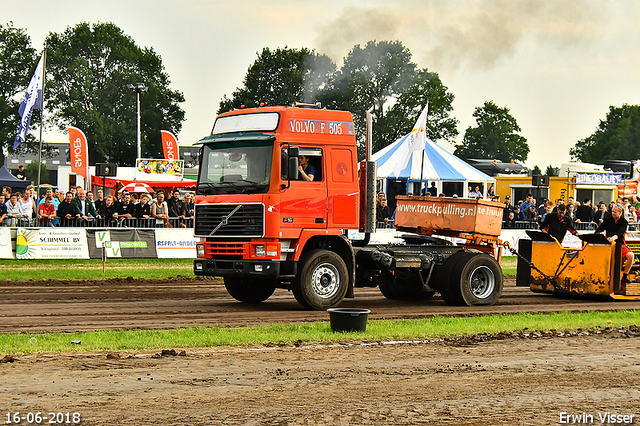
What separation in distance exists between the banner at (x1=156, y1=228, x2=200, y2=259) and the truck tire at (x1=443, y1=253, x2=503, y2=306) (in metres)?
9.82

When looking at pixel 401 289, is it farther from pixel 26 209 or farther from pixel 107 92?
pixel 107 92

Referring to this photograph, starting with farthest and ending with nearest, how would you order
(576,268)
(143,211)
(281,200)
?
1. (143,211)
2. (576,268)
3. (281,200)

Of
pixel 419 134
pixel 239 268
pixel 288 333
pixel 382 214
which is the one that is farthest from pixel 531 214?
pixel 288 333

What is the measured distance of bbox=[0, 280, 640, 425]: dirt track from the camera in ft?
21.4

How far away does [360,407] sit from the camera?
6.77 m

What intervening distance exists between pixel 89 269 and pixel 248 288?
733 centimetres

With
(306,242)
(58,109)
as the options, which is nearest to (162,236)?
(306,242)

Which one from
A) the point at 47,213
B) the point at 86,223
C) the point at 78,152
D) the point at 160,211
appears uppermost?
the point at 78,152

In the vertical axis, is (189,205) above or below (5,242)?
above

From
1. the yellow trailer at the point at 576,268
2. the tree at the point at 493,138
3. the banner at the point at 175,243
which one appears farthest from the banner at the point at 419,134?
the tree at the point at 493,138

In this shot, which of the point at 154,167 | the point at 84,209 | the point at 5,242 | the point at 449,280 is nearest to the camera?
the point at 449,280

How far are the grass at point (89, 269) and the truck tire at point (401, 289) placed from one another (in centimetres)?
621

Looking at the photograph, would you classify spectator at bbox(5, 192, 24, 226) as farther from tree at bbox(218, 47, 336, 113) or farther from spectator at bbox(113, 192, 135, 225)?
tree at bbox(218, 47, 336, 113)

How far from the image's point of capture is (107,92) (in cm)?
Answer: 7412
